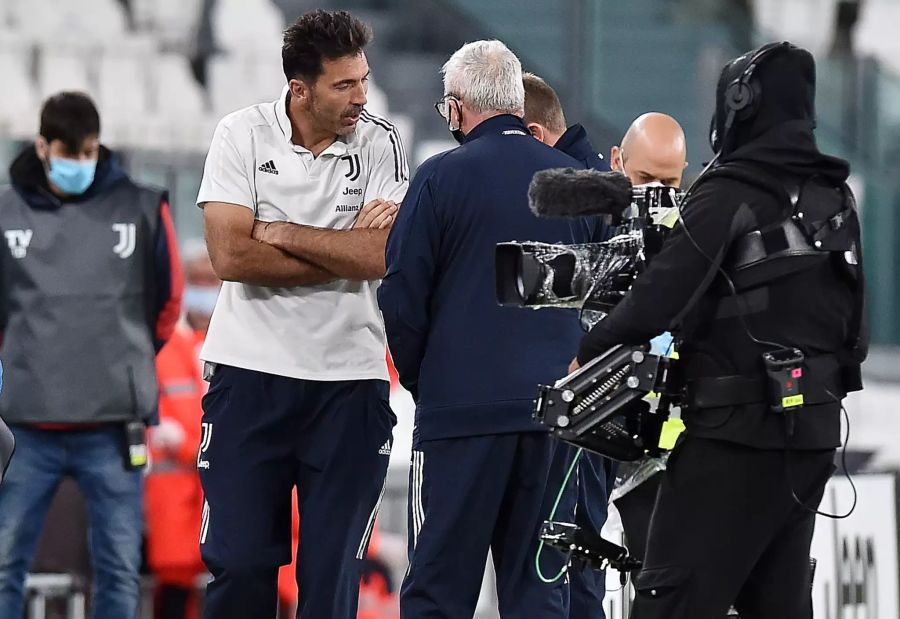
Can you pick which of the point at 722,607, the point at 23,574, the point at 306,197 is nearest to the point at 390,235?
the point at 306,197

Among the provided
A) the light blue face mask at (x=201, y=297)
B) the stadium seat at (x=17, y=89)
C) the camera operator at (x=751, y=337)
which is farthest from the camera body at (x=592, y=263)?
the stadium seat at (x=17, y=89)

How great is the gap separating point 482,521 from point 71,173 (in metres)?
2.13

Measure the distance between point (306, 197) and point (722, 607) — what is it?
1.41 meters

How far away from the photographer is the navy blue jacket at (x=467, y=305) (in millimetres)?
3398

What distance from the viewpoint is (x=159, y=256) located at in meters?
4.99

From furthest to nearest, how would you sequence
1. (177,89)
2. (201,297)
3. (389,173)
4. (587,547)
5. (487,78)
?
(177,89), (201,297), (389,173), (487,78), (587,547)

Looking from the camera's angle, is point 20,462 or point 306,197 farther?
point 20,462

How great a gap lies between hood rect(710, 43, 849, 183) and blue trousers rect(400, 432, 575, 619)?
847mm

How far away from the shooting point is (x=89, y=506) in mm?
4832

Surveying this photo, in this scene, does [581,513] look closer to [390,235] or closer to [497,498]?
[497,498]

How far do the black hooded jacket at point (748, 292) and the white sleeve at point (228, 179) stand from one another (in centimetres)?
105

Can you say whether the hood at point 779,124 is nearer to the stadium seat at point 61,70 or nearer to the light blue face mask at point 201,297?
the light blue face mask at point 201,297

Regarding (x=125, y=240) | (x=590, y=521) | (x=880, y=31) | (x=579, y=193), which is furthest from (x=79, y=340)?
(x=880, y=31)

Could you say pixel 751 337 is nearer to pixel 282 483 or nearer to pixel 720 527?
pixel 720 527
